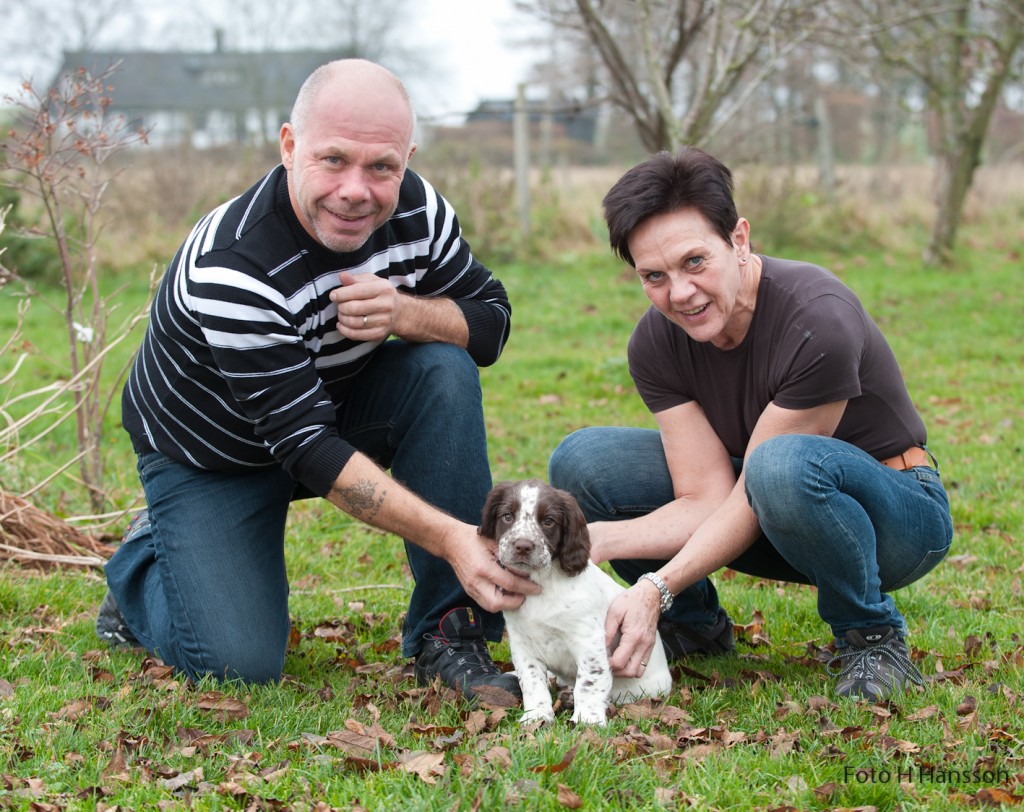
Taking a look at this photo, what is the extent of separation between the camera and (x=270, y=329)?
3.43 m

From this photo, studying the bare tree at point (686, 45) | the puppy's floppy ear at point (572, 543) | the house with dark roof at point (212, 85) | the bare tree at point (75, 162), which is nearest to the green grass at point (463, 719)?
the puppy's floppy ear at point (572, 543)

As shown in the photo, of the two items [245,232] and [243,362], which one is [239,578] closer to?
[243,362]

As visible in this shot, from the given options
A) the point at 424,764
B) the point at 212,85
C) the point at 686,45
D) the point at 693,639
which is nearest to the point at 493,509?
the point at 424,764

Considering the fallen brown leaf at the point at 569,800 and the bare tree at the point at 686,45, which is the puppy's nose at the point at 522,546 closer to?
the fallen brown leaf at the point at 569,800

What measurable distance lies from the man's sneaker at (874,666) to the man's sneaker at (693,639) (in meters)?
0.49

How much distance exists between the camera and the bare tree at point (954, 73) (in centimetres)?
1384

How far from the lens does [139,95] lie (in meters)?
42.6

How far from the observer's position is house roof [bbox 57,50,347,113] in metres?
32.9

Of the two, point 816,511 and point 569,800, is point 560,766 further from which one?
point 816,511

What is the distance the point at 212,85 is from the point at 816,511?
129 ft

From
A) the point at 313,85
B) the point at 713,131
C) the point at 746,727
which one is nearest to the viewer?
the point at 746,727

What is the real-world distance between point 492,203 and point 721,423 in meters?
12.6

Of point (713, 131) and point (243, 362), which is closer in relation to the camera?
point (243, 362)

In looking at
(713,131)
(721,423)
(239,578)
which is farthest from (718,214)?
(713,131)
